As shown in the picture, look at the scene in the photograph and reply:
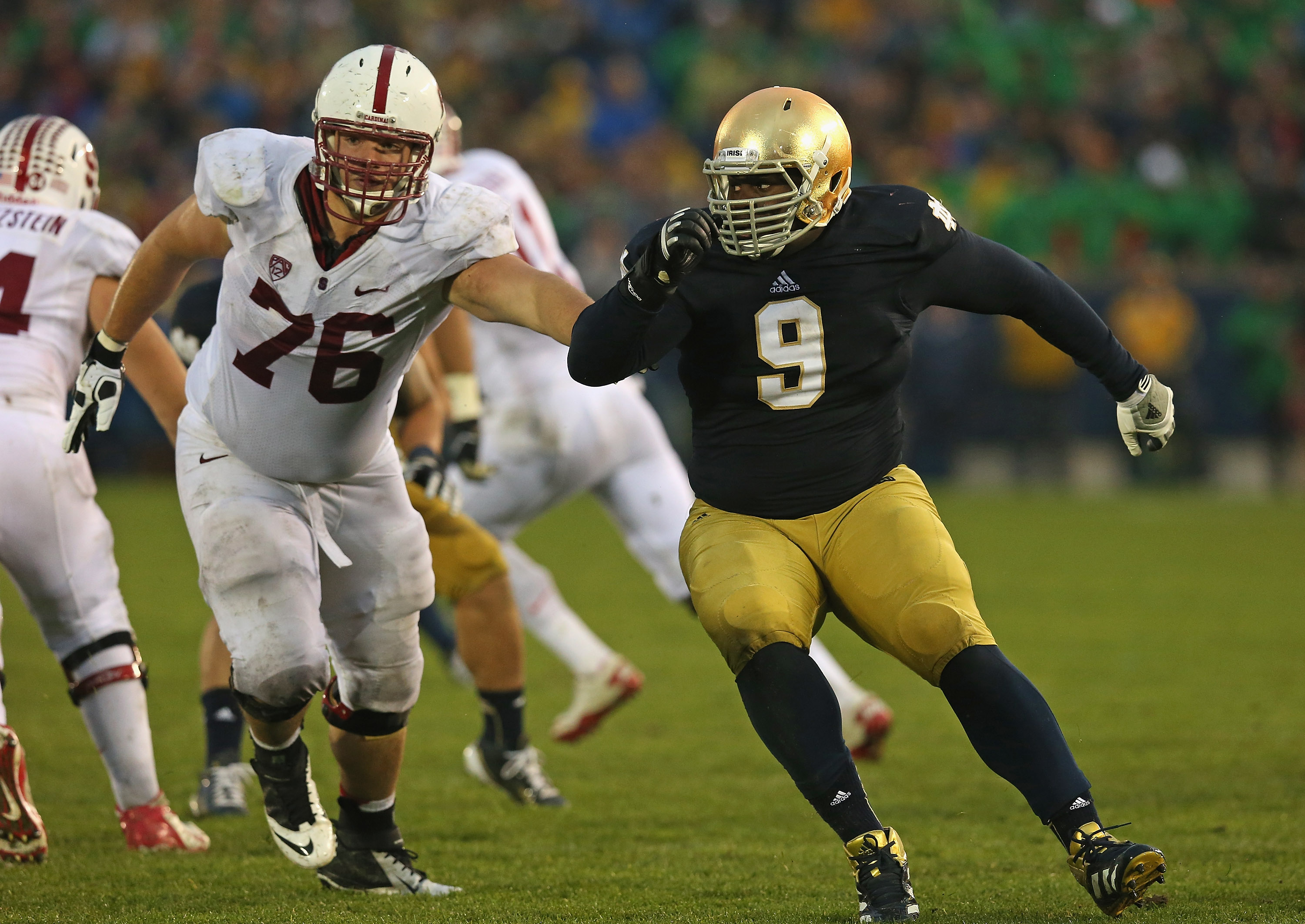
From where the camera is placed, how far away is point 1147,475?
15094 mm

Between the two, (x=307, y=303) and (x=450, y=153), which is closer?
(x=307, y=303)

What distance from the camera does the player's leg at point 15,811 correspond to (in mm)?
4043

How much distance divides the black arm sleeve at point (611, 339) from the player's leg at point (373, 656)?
726mm

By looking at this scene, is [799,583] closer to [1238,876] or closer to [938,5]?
[1238,876]

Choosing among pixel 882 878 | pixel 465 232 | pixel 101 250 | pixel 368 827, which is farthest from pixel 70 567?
pixel 882 878

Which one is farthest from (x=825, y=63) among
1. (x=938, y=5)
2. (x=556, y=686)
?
(x=556, y=686)

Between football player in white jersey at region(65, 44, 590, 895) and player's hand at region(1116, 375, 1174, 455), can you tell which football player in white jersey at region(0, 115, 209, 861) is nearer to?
football player in white jersey at region(65, 44, 590, 895)

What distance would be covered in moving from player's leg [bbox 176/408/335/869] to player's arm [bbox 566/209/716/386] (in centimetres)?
79

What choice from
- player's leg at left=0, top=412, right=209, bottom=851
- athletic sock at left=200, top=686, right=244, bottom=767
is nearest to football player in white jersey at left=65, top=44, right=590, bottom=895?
player's leg at left=0, top=412, right=209, bottom=851

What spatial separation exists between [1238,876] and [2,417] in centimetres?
322

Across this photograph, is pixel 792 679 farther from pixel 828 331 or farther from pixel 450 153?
pixel 450 153

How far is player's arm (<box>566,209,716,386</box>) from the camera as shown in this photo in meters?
3.06

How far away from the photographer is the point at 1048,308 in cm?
375

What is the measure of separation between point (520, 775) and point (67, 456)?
166cm
